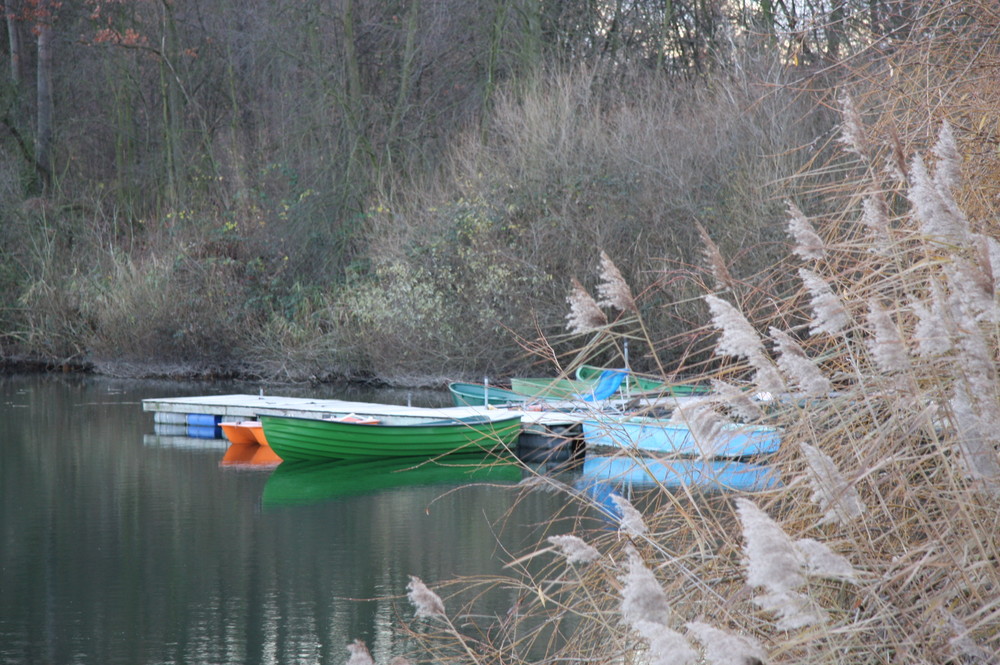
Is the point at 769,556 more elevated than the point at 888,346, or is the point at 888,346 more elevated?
the point at 888,346

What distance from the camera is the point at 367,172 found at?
71.1ft

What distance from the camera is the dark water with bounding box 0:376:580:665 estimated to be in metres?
6.64

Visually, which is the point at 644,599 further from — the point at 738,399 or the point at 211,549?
the point at 211,549

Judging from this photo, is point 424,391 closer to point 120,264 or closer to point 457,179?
point 457,179

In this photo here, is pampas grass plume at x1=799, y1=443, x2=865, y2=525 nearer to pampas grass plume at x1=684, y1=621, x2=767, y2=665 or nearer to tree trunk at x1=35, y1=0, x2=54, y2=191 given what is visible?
pampas grass plume at x1=684, y1=621, x2=767, y2=665

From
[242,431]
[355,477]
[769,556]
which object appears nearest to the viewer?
[769,556]

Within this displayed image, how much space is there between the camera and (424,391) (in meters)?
19.1

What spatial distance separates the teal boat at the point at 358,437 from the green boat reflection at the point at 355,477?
4.3 inches

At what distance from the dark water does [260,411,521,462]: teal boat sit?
1.33 feet

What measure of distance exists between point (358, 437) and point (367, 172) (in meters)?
9.79

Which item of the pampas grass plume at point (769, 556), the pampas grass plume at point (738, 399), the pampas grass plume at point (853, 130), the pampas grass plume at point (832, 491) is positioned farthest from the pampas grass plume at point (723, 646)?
the pampas grass plume at point (853, 130)

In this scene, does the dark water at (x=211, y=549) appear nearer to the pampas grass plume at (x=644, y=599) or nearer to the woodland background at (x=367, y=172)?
the pampas grass plume at (x=644, y=599)

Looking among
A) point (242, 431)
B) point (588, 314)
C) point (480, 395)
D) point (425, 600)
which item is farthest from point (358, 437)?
point (588, 314)

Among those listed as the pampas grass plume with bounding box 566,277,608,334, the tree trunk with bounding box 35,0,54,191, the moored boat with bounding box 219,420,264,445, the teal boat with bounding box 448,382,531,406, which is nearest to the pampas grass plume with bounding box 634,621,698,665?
the pampas grass plume with bounding box 566,277,608,334
